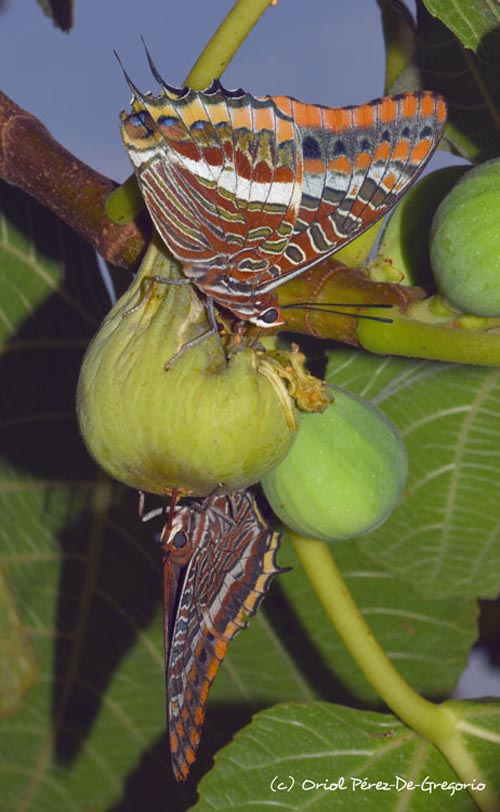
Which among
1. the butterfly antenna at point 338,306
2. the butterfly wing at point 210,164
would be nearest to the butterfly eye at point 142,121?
the butterfly wing at point 210,164

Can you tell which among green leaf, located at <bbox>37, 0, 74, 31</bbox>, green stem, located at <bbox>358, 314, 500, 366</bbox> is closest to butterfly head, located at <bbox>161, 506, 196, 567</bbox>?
green stem, located at <bbox>358, 314, 500, 366</bbox>

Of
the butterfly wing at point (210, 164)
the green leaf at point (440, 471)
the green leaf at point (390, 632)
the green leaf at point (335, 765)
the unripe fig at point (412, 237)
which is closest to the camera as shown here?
the butterfly wing at point (210, 164)

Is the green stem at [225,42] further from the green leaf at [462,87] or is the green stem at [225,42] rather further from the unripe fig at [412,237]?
the green leaf at [462,87]

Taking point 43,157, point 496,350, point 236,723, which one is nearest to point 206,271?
point 496,350

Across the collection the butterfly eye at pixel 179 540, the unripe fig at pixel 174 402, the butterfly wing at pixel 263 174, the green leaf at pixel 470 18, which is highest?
the green leaf at pixel 470 18

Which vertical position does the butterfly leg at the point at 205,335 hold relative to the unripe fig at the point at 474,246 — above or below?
below

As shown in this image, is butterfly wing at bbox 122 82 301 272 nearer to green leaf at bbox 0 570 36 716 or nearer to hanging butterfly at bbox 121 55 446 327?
hanging butterfly at bbox 121 55 446 327
